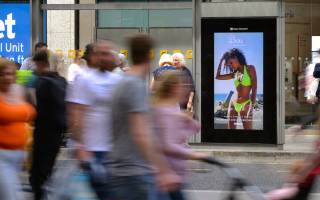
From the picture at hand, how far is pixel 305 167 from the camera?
5.28 meters

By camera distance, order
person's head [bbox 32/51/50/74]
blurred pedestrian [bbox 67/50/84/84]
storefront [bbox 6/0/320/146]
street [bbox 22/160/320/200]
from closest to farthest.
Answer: person's head [bbox 32/51/50/74]
street [bbox 22/160/320/200]
blurred pedestrian [bbox 67/50/84/84]
storefront [bbox 6/0/320/146]

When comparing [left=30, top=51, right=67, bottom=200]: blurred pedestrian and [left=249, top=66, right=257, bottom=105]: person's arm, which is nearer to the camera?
[left=30, top=51, right=67, bottom=200]: blurred pedestrian

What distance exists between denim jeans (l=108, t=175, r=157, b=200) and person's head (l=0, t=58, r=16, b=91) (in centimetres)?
170

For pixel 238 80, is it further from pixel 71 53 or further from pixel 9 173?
pixel 9 173

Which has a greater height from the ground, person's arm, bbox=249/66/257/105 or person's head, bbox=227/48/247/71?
person's head, bbox=227/48/247/71

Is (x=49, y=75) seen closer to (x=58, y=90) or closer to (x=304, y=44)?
(x=58, y=90)

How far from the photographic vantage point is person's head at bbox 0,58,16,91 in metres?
5.54

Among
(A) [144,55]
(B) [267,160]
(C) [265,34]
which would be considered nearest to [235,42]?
(C) [265,34]

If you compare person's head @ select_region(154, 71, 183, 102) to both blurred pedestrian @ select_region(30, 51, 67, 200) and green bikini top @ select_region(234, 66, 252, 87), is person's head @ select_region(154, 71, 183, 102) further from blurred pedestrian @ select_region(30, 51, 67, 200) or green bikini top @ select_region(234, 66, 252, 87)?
green bikini top @ select_region(234, 66, 252, 87)

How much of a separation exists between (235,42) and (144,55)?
8657mm

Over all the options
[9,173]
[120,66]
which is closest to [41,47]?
[120,66]

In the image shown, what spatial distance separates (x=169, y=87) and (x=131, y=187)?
1067 mm

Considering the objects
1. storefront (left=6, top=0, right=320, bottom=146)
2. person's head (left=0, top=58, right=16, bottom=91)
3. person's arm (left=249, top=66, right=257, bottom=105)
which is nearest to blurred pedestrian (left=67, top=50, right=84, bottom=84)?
storefront (left=6, top=0, right=320, bottom=146)

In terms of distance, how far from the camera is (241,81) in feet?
42.4
